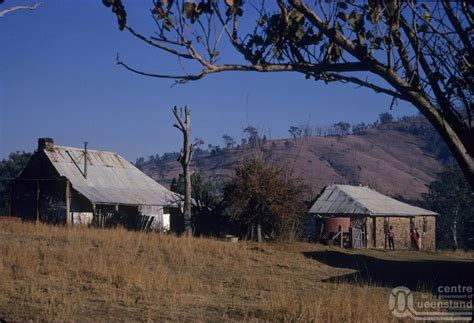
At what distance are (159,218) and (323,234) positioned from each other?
42.5 ft

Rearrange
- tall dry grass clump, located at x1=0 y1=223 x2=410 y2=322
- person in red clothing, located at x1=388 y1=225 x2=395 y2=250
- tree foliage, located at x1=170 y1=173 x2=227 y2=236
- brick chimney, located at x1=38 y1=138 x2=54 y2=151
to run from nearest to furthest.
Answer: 1. tall dry grass clump, located at x1=0 y1=223 x2=410 y2=322
2. tree foliage, located at x1=170 y1=173 x2=227 y2=236
3. person in red clothing, located at x1=388 y1=225 x2=395 y2=250
4. brick chimney, located at x1=38 y1=138 x2=54 y2=151

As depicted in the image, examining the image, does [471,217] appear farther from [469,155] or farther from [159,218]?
[469,155]

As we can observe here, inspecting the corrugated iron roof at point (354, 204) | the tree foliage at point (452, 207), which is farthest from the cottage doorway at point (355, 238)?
the tree foliage at point (452, 207)

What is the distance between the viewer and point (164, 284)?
12883 millimetres

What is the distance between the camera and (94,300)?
1113cm

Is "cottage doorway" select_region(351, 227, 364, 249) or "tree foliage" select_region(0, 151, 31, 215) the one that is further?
"tree foliage" select_region(0, 151, 31, 215)

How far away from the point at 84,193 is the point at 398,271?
21.4 m

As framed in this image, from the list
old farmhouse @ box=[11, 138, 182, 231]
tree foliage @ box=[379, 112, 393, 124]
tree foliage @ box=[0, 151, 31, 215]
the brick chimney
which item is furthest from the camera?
tree foliage @ box=[379, 112, 393, 124]

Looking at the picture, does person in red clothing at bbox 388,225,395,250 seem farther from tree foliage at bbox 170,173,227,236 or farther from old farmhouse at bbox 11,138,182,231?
old farmhouse at bbox 11,138,182,231

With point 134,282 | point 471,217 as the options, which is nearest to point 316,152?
point 471,217

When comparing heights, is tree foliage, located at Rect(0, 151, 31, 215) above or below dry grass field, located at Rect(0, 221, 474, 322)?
above

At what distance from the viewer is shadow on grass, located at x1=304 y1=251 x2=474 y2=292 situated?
18.3m

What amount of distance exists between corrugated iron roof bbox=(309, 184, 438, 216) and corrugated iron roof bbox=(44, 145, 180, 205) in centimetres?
1099

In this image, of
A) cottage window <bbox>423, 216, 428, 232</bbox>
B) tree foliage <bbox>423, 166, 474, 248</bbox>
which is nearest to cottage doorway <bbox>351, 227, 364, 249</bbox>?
cottage window <bbox>423, 216, 428, 232</bbox>
